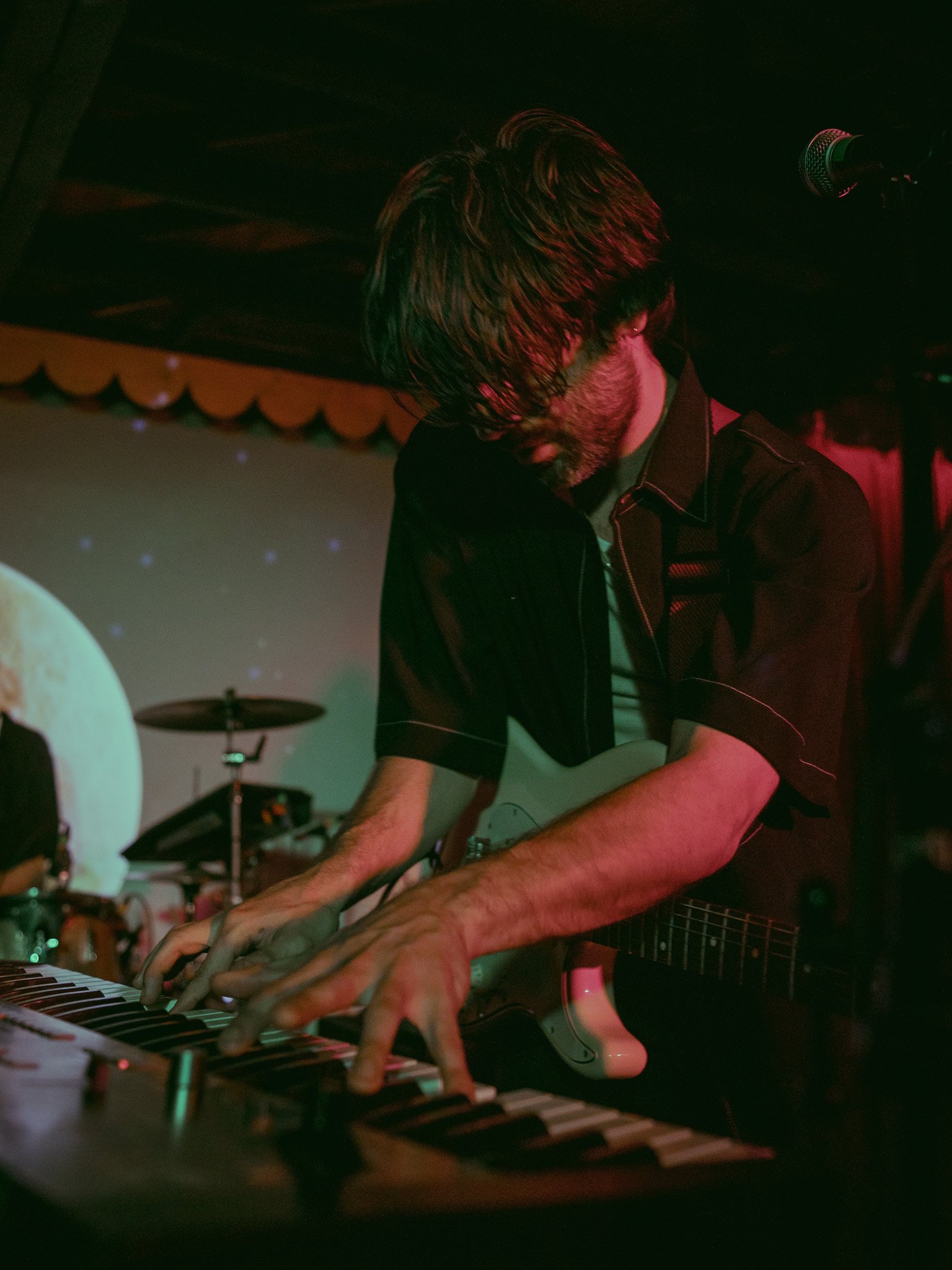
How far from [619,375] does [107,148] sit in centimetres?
390

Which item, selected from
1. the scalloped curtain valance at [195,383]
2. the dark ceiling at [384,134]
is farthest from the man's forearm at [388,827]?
the scalloped curtain valance at [195,383]

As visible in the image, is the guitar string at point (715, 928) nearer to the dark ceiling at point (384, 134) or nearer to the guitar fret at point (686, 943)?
the guitar fret at point (686, 943)

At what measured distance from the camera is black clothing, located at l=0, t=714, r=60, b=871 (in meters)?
5.10

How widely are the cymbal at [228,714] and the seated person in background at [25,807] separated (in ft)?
1.75

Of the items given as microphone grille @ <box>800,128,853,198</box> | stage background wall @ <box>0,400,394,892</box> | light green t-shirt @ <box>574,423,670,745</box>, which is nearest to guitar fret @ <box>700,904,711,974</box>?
light green t-shirt @ <box>574,423,670,745</box>

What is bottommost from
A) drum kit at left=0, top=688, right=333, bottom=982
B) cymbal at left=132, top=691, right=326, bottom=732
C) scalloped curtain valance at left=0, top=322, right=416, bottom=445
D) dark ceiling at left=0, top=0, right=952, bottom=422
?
drum kit at left=0, top=688, right=333, bottom=982

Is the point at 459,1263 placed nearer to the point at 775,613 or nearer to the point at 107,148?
the point at 775,613

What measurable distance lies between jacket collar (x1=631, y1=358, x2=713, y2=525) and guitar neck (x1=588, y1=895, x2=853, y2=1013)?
58cm

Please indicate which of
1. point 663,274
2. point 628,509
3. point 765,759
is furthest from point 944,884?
point 663,274

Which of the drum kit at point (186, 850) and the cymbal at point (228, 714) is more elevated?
the cymbal at point (228, 714)

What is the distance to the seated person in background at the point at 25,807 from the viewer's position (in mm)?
5035

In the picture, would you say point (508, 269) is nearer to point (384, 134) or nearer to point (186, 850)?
point (384, 134)

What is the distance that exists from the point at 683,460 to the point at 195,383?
5236 mm

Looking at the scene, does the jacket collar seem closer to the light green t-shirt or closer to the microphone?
the light green t-shirt
